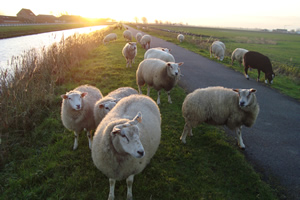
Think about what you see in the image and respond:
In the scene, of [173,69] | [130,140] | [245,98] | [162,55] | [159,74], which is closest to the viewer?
[130,140]

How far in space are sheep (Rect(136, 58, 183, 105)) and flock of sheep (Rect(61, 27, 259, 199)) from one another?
37 millimetres

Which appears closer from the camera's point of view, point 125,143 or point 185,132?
point 125,143

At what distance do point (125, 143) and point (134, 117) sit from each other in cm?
76

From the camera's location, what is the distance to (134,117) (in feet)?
11.0

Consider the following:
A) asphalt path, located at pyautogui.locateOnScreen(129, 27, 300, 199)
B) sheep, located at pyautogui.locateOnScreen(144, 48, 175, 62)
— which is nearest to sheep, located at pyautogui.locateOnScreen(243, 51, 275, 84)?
asphalt path, located at pyautogui.locateOnScreen(129, 27, 300, 199)

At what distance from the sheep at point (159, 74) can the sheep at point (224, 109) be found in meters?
2.02

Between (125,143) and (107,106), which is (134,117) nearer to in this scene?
(125,143)

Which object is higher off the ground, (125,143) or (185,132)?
(125,143)

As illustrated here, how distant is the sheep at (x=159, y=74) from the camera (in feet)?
22.3

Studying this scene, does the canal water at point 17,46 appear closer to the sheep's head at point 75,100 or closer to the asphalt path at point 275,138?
the sheep's head at point 75,100

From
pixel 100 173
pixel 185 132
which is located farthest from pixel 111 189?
pixel 185 132

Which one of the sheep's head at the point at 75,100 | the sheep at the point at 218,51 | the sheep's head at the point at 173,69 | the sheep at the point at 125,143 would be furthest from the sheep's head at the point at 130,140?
the sheep at the point at 218,51

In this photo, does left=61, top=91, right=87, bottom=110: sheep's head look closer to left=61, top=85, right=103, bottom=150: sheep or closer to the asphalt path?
left=61, top=85, right=103, bottom=150: sheep

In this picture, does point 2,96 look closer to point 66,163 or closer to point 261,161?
point 66,163
